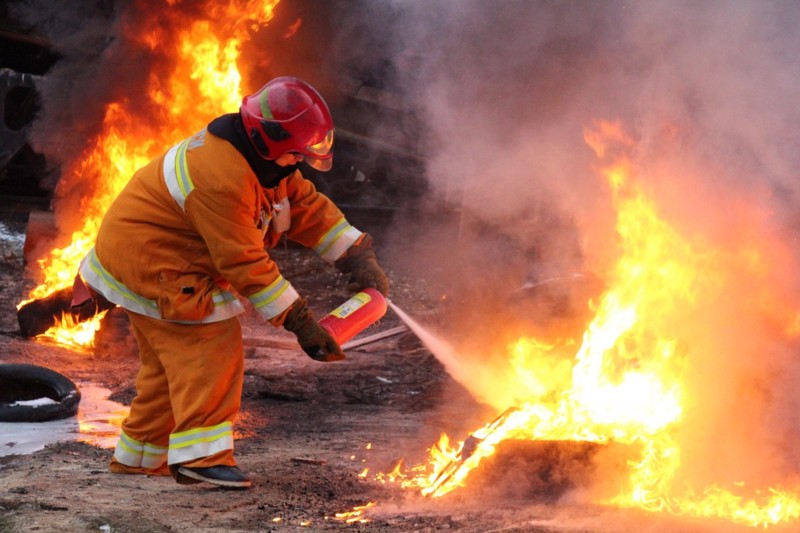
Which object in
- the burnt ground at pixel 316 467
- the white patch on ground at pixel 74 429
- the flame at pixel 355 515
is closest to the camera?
the burnt ground at pixel 316 467

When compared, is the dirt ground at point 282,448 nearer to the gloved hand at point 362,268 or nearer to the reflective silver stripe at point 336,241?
the gloved hand at point 362,268

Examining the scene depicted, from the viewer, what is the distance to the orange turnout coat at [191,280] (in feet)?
12.2

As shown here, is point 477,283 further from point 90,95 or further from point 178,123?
point 90,95

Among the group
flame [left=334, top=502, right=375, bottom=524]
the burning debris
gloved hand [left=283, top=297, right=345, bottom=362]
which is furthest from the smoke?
gloved hand [left=283, top=297, right=345, bottom=362]

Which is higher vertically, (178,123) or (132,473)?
(178,123)

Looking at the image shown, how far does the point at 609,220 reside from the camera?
5.89 meters

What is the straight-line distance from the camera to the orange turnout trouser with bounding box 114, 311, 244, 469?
12.6 ft

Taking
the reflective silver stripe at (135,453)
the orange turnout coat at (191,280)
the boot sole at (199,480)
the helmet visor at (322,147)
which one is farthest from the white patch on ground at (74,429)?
the helmet visor at (322,147)

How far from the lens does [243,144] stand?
3836 millimetres

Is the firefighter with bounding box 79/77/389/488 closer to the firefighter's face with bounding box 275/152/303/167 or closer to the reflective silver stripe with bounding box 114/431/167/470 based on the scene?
the firefighter's face with bounding box 275/152/303/167

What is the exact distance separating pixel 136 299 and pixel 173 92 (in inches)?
213

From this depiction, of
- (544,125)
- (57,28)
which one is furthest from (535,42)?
(57,28)

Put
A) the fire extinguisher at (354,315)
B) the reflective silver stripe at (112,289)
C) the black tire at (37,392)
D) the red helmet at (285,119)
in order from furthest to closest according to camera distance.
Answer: the black tire at (37,392)
the fire extinguisher at (354,315)
the reflective silver stripe at (112,289)
the red helmet at (285,119)

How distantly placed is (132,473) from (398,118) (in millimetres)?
5395
